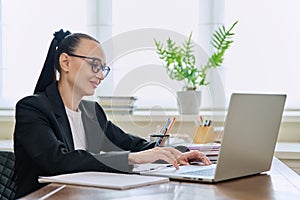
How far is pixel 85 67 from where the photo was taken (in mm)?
2041

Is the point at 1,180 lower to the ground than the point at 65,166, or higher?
lower

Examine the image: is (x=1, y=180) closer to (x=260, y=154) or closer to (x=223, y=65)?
(x=260, y=154)

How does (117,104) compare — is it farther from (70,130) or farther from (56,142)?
(56,142)

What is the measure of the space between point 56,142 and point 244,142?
1.95 feet

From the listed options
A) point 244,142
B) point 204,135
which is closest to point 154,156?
point 244,142

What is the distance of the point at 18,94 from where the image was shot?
11.7ft

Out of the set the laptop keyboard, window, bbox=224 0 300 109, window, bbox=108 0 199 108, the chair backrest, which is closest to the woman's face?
the chair backrest

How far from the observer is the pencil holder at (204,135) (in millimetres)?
2555

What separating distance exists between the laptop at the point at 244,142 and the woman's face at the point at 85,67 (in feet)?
1.62

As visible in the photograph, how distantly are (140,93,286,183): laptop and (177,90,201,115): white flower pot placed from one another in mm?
1422

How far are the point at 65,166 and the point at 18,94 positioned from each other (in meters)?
2.00

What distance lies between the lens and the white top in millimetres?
Answer: 2098

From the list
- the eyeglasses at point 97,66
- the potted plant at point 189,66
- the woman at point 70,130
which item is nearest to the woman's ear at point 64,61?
the woman at point 70,130

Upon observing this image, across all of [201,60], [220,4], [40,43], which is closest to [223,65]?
[201,60]
